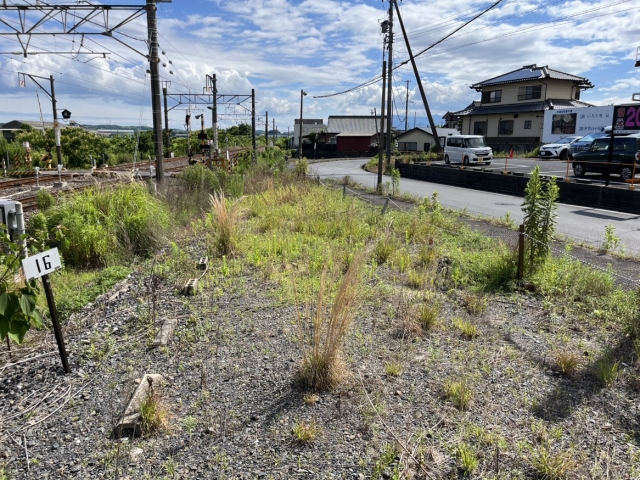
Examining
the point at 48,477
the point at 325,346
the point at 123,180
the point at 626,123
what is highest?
the point at 626,123

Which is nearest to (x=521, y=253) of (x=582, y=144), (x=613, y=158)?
(x=613, y=158)

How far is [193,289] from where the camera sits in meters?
5.57

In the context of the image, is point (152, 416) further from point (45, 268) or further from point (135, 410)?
point (45, 268)

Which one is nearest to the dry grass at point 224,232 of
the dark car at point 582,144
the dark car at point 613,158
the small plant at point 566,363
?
the small plant at point 566,363

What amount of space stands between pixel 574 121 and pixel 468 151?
43.3 feet

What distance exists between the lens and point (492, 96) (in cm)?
A: 4697

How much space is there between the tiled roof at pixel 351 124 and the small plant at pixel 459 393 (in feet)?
243

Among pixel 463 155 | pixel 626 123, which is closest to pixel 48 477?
pixel 626 123

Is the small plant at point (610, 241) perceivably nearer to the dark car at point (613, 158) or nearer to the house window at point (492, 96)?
the dark car at point (613, 158)

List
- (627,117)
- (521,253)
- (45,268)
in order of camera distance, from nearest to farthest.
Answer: (45,268) → (521,253) → (627,117)

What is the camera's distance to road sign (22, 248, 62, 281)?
3355mm

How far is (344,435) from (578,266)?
15.8ft

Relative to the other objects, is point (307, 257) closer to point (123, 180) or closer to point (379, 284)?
point (379, 284)

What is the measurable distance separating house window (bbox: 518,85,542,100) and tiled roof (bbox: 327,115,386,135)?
32.7 m
